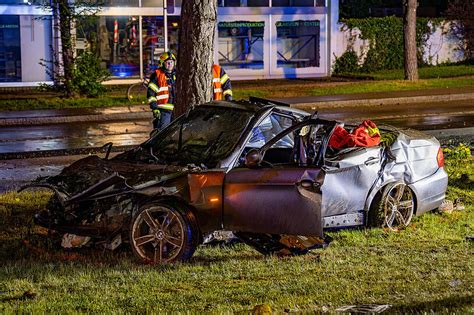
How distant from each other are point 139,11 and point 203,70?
1910cm

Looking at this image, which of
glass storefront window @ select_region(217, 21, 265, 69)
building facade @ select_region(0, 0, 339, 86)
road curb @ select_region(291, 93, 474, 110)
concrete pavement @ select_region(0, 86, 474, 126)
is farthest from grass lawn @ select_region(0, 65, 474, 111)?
road curb @ select_region(291, 93, 474, 110)

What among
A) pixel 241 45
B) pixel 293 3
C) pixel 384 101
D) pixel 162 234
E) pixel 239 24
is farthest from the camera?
pixel 293 3

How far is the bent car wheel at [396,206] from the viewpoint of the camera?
10.0 metres

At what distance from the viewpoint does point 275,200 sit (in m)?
8.71

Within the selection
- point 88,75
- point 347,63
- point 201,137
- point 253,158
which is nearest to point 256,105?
point 201,137

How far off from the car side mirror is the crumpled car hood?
58 cm

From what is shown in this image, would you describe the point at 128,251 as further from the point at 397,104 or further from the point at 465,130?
the point at 397,104

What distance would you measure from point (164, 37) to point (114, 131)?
10.8 meters

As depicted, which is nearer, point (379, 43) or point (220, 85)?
point (220, 85)

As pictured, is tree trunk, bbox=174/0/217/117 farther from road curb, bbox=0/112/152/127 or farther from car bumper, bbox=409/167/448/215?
road curb, bbox=0/112/152/127

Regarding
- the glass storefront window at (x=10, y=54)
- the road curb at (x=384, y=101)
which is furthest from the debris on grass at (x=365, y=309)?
the glass storefront window at (x=10, y=54)

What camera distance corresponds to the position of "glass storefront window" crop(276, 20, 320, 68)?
3362cm

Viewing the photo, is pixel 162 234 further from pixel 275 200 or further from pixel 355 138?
pixel 355 138

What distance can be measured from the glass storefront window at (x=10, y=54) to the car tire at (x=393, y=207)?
21.7m
